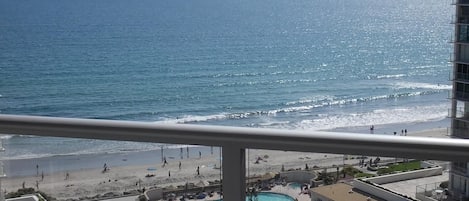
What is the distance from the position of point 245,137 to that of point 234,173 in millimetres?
132

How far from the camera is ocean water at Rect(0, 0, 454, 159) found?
32.6 metres

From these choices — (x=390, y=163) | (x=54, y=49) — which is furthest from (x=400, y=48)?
(x=390, y=163)

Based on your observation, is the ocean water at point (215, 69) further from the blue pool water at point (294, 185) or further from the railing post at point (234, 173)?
the blue pool water at point (294, 185)

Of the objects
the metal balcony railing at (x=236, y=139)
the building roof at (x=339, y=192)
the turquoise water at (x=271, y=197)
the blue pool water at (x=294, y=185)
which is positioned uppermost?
the metal balcony railing at (x=236, y=139)

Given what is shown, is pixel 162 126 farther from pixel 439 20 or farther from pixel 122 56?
pixel 439 20

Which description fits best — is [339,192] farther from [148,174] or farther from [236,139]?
[148,174]

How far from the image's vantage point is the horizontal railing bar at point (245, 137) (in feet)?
4.97

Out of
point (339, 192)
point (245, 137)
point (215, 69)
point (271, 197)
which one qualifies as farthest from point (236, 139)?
point (215, 69)

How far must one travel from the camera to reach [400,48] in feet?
193

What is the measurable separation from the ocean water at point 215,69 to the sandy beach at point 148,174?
0.06 metres

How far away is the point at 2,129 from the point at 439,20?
3388 inches

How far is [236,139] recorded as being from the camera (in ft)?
5.30

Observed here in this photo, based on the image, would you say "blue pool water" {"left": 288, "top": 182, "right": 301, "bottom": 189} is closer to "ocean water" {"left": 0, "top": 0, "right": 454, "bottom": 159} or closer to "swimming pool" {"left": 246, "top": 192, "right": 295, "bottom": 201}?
"swimming pool" {"left": 246, "top": 192, "right": 295, "bottom": 201}

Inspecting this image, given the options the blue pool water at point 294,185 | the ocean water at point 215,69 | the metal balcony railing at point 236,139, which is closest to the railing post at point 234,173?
the metal balcony railing at point 236,139
